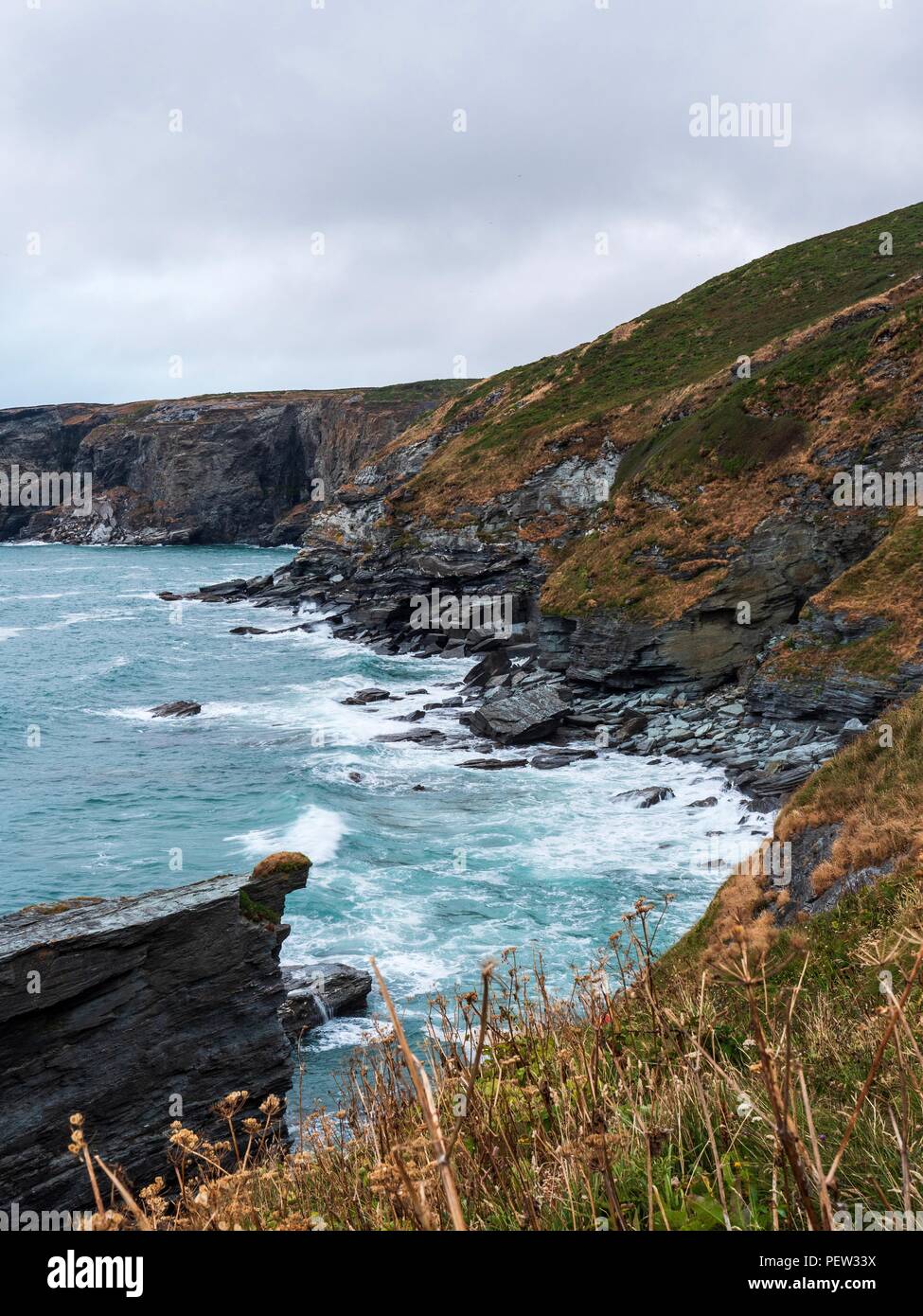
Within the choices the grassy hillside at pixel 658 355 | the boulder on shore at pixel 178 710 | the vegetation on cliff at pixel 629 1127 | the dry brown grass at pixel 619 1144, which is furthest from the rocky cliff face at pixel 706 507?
the dry brown grass at pixel 619 1144

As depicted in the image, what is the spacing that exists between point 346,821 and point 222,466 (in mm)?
121125

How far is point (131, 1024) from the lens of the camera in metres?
11.6

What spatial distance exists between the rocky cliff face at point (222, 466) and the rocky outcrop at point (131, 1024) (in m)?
118

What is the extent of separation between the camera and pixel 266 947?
42.2 ft

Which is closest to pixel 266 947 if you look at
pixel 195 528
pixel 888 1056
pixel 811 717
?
pixel 888 1056

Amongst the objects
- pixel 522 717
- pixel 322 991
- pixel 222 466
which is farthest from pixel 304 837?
pixel 222 466

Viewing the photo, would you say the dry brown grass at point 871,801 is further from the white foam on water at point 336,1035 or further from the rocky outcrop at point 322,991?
the rocky outcrop at point 322,991

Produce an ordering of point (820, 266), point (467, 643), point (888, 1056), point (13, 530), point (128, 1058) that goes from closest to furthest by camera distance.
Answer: point (888, 1056) < point (128, 1058) < point (467, 643) < point (820, 266) < point (13, 530)

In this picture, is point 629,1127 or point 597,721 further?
point 597,721

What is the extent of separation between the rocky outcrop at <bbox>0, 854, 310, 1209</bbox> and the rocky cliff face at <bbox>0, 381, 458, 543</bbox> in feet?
387

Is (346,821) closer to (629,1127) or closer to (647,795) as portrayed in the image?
(647,795)

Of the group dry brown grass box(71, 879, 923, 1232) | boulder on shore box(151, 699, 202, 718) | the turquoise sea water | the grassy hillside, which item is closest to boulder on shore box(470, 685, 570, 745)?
the turquoise sea water
